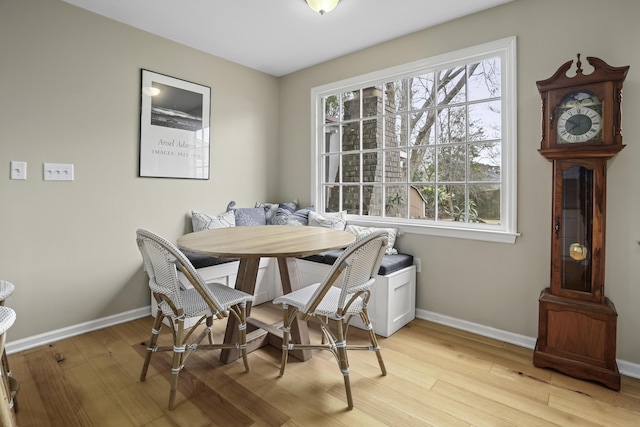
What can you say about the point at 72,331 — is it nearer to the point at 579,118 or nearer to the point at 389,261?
the point at 389,261

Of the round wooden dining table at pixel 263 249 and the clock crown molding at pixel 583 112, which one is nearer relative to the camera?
the round wooden dining table at pixel 263 249

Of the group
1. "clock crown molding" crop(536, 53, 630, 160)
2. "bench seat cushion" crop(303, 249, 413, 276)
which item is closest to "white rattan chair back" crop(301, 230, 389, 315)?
"bench seat cushion" crop(303, 249, 413, 276)

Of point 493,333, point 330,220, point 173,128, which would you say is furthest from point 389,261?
point 173,128

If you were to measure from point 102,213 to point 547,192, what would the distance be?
3297 mm

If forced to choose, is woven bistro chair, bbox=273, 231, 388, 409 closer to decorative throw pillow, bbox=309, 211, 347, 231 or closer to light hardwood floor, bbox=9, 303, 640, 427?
light hardwood floor, bbox=9, 303, 640, 427

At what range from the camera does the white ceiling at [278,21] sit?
96.6 inches

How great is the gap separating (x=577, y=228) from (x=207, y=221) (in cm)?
283

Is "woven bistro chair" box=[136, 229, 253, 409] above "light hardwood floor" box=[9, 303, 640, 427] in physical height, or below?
above

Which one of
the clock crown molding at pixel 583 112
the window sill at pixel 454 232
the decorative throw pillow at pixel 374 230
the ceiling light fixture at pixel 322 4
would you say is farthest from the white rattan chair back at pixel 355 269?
the ceiling light fixture at pixel 322 4

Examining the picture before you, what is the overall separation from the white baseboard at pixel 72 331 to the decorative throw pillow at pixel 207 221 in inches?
32.9

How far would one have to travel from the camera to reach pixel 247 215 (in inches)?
137

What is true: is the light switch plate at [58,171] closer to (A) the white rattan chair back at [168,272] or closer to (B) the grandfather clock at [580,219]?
(A) the white rattan chair back at [168,272]

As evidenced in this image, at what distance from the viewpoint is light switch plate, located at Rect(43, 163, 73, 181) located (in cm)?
239

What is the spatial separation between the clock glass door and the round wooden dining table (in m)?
1.32
